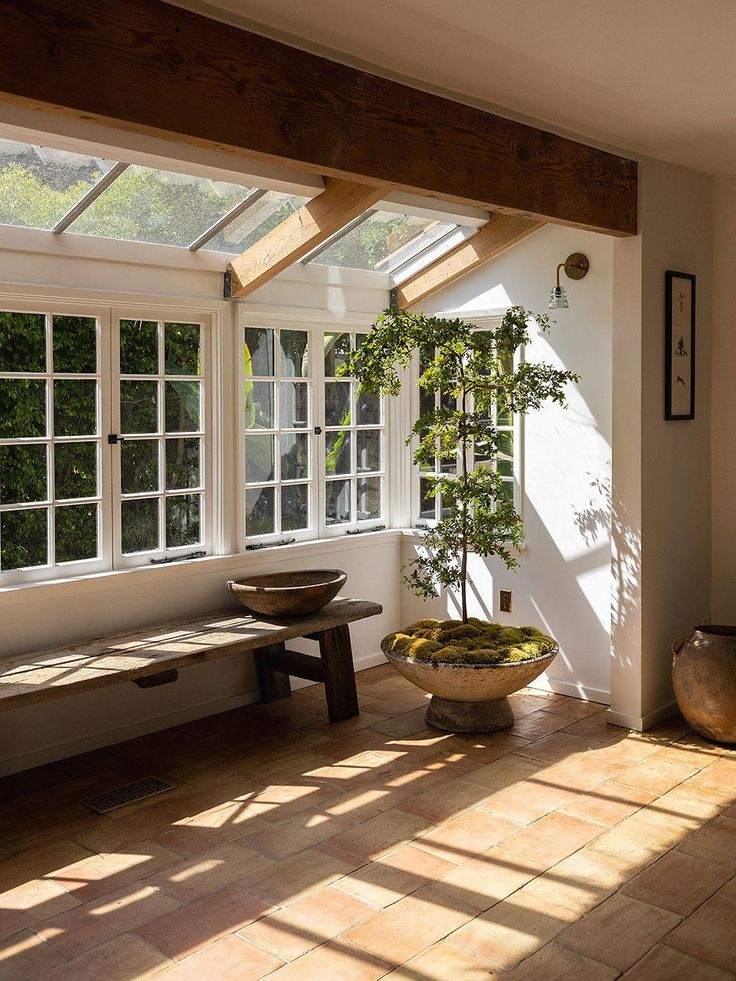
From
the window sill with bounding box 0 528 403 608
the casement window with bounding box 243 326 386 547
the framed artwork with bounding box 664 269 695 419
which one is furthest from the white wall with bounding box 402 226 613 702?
the casement window with bounding box 243 326 386 547

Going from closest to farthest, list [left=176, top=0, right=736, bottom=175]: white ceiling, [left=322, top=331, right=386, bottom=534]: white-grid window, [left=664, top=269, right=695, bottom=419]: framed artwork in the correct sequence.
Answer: [left=176, top=0, right=736, bottom=175]: white ceiling < [left=664, top=269, right=695, bottom=419]: framed artwork < [left=322, top=331, right=386, bottom=534]: white-grid window

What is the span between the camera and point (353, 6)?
9.22 feet

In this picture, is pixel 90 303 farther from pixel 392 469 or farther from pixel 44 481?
pixel 392 469

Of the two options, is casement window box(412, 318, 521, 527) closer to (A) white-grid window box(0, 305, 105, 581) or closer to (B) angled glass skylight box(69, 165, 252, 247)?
(B) angled glass skylight box(69, 165, 252, 247)

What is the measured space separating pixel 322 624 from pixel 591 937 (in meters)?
2.19

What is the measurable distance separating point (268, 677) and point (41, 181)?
2.74m

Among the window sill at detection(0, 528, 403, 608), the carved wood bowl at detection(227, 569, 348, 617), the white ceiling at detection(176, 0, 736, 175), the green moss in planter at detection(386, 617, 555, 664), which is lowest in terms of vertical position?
the green moss in planter at detection(386, 617, 555, 664)

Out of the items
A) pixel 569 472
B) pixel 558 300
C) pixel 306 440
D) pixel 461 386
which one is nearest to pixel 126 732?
pixel 306 440

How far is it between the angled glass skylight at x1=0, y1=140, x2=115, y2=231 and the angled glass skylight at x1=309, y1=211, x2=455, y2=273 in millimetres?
1578

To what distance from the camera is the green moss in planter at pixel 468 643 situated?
4645 millimetres

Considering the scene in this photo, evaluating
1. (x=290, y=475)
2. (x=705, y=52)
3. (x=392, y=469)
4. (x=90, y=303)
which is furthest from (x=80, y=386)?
(x=705, y=52)

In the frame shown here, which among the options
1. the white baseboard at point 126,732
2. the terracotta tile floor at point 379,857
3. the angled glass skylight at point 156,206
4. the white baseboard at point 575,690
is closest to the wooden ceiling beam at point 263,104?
the angled glass skylight at point 156,206

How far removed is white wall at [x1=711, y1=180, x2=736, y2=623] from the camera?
16.9 ft

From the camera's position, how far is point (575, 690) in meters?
5.47
